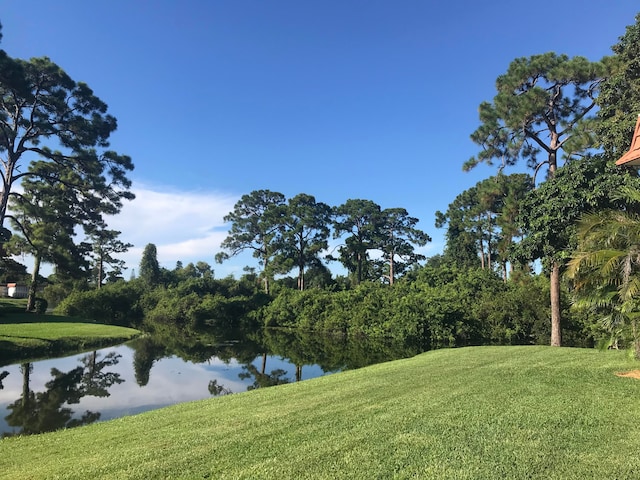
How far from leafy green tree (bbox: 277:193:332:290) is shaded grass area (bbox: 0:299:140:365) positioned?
68.8ft

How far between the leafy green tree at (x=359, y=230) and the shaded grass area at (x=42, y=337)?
26913 millimetres

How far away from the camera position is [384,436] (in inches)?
185

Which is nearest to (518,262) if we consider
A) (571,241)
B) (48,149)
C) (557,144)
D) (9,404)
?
(571,241)

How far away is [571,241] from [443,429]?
1024 centimetres

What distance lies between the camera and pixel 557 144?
17.3m

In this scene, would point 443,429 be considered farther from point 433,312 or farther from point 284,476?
point 433,312

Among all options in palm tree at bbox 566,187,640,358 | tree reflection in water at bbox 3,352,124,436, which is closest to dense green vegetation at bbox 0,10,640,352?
palm tree at bbox 566,187,640,358

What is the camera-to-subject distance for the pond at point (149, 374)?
34.1 ft

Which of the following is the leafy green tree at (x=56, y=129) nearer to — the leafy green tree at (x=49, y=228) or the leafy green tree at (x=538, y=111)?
the leafy green tree at (x=49, y=228)

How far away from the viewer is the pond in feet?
34.1

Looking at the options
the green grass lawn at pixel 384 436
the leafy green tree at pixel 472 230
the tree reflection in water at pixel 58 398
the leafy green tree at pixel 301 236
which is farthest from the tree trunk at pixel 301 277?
the green grass lawn at pixel 384 436

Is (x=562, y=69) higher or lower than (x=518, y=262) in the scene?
higher

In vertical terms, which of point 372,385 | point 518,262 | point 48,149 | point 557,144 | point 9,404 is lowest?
point 9,404

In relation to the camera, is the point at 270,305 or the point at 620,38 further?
the point at 270,305
